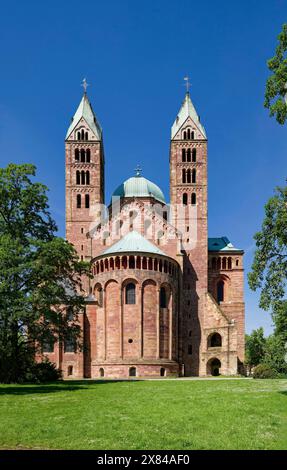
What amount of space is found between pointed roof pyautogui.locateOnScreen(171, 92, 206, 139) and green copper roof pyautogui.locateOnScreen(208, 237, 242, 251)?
582 inches

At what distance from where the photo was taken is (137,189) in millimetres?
75688

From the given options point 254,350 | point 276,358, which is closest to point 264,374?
point 276,358

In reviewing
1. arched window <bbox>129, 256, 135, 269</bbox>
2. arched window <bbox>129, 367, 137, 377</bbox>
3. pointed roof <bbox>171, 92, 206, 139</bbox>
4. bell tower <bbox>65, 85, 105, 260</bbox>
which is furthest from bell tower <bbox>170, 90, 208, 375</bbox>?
arched window <bbox>129, 256, 135, 269</bbox>

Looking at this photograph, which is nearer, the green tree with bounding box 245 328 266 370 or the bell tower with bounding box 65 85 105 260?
the bell tower with bounding box 65 85 105 260

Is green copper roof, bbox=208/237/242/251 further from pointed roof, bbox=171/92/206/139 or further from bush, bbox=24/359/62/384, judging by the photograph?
bush, bbox=24/359/62/384

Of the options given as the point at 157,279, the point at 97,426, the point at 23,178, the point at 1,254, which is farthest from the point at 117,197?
the point at 97,426

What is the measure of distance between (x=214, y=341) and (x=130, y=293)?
50.2 feet

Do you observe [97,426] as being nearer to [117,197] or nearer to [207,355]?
[207,355]

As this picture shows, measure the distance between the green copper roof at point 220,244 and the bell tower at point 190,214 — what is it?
4925 millimetres

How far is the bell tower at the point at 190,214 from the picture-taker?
206 feet

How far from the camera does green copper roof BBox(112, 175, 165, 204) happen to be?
7500cm

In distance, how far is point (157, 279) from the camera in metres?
55.4
